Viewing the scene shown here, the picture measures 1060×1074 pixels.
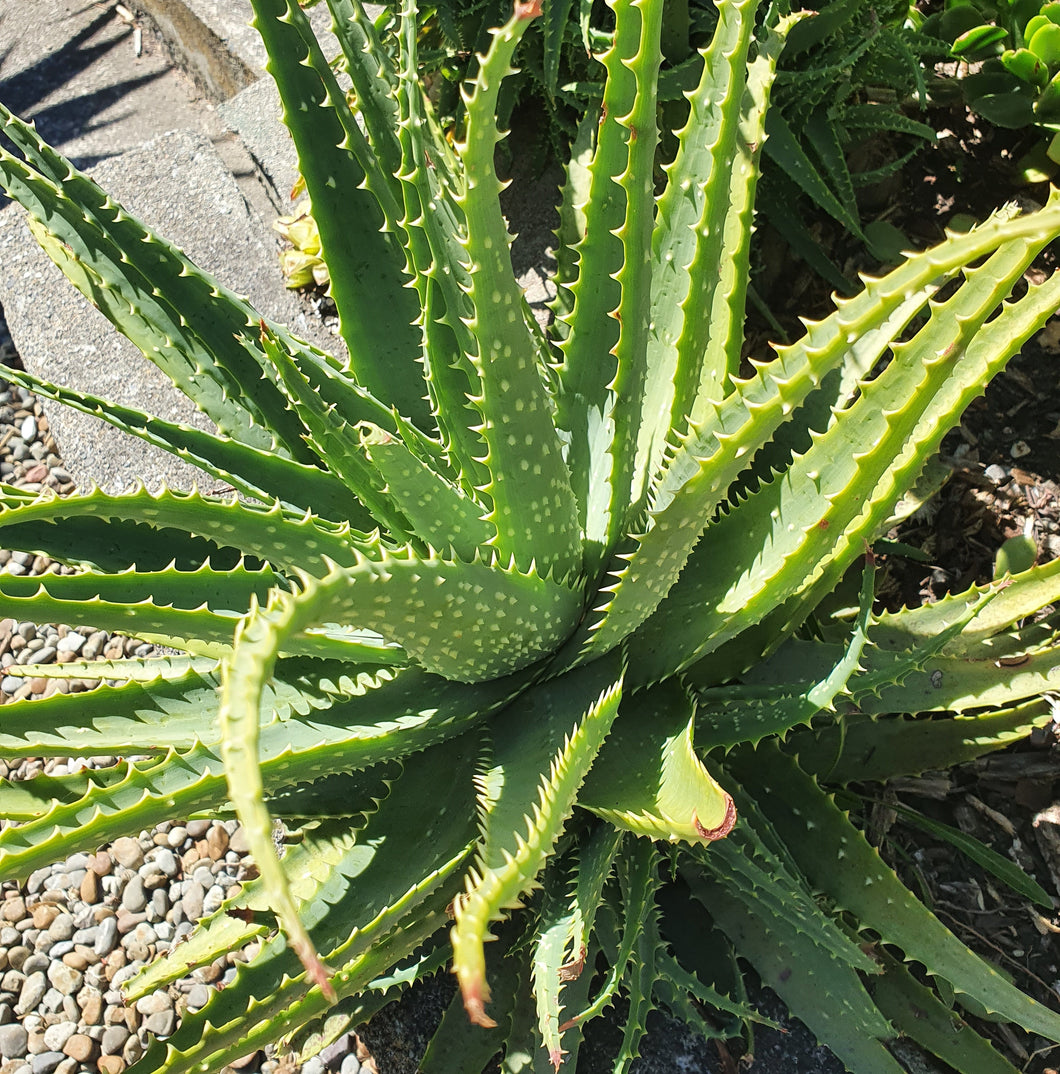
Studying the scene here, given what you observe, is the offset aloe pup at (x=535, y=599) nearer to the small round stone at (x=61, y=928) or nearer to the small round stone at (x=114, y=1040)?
the small round stone at (x=114, y=1040)

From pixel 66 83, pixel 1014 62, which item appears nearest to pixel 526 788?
pixel 1014 62

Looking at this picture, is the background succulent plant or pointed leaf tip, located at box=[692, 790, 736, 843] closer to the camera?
pointed leaf tip, located at box=[692, 790, 736, 843]

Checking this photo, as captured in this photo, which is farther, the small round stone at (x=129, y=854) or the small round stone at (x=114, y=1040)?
the small round stone at (x=129, y=854)

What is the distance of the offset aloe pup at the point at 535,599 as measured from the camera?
3.47ft

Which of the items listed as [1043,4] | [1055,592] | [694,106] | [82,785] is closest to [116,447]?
[82,785]

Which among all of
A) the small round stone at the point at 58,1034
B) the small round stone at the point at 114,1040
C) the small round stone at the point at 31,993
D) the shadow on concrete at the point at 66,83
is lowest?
the small round stone at the point at 114,1040

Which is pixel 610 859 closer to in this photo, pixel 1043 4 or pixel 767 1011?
pixel 767 1011

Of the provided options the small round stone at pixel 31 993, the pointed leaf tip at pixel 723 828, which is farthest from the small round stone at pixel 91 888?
the pointed leaf tip at pixel 723 828

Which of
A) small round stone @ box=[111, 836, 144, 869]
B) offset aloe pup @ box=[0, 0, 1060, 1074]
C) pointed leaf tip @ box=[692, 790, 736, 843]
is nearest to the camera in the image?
pointed leaf tip @ box=[692, 790, 736, 843]

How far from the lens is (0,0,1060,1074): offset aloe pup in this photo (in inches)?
41.7

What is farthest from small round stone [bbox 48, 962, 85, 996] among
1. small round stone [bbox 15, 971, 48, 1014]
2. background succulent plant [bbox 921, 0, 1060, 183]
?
background succulent plant [bbox 921, 0, 1060, 183]

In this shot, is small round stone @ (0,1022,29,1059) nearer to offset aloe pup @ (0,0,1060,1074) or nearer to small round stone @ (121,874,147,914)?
small round stone @ (121,874,147,914)

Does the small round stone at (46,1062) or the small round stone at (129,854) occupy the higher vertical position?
the small round stone at (129,854)

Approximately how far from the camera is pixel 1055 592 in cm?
146
